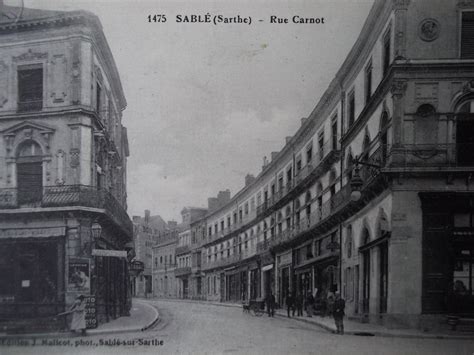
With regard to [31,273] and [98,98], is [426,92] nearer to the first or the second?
[98,98]

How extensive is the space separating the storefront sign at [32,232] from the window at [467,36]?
1234cm

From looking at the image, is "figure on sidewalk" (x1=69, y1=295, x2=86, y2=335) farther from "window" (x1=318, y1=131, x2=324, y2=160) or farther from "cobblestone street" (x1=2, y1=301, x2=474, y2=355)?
"window" (x1=318, y1=131, x2=324, y2=160)

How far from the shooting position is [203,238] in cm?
5897

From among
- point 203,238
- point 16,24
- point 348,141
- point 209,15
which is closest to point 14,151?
point 16,24

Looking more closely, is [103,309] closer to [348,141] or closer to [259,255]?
[348,141]

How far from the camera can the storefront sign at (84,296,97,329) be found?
1708 centimetres

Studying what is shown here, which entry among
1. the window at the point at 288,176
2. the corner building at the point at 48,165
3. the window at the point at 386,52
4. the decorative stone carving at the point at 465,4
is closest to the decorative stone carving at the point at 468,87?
the decorative stone carving at the point at 465,4

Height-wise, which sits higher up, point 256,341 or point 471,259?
point 471,259

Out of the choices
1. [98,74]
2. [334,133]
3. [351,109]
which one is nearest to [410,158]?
[351,109]

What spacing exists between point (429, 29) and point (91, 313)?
12.1 meters

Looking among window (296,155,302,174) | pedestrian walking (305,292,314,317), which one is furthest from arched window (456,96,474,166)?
window (296,155,302,174)

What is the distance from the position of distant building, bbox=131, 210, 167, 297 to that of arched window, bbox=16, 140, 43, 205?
54467 mm

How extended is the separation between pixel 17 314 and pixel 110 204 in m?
5.14

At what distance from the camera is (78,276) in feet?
58.5
